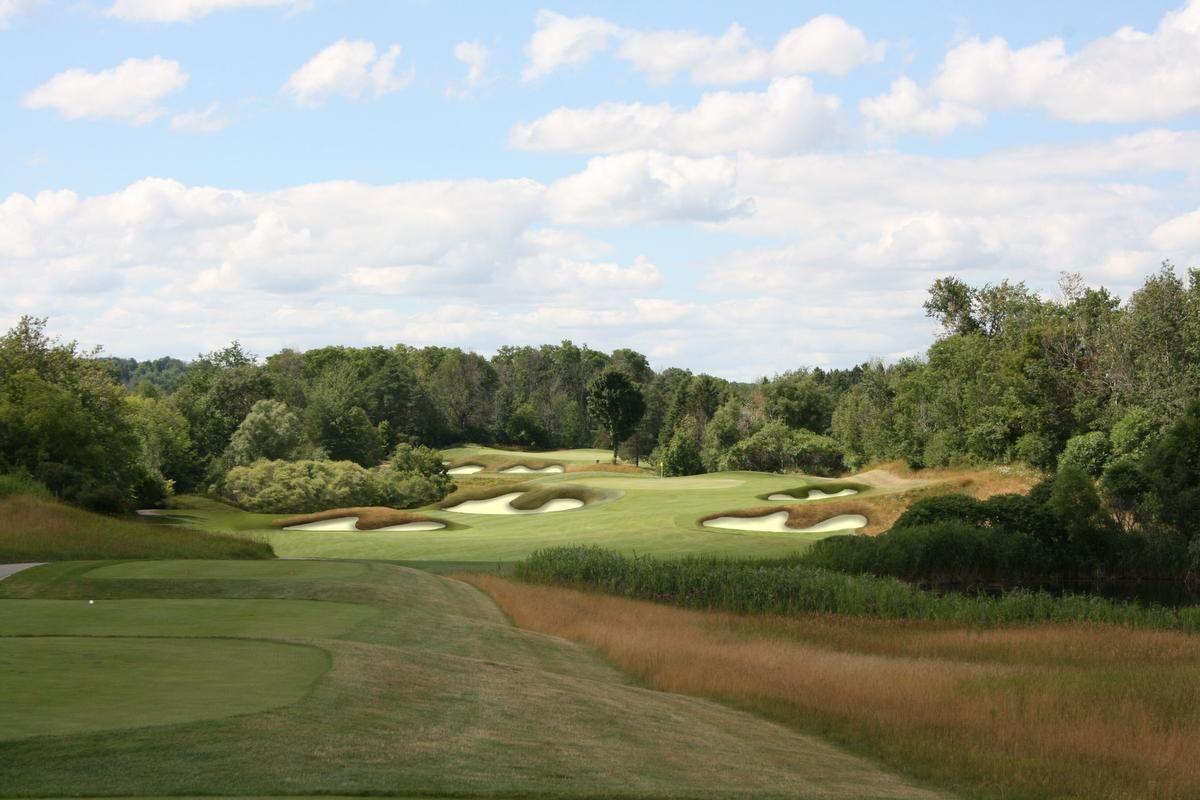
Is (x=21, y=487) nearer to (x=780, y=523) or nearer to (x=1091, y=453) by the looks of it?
(x=780, y=523)

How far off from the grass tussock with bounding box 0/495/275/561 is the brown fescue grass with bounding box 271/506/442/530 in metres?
14.6

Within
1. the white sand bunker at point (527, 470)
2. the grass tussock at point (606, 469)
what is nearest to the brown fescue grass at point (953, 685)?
the grass tussock at point (606, 469)

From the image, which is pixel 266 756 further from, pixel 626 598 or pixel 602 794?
pixel 626 598

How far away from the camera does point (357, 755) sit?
30.9 ft

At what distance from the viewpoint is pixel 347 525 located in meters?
53.6

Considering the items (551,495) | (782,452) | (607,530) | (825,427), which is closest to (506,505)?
(551,495)

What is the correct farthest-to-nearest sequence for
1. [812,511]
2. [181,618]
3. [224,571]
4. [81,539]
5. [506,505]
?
[506,505], [812,511], [81,539], [224,571], [181,618]

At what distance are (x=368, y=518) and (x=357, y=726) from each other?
43.2 meters

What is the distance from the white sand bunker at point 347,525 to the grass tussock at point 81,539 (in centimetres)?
1487

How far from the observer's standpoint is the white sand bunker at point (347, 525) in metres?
52.1

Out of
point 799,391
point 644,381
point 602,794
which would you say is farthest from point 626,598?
point 644,381

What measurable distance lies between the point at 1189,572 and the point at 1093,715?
2804cm

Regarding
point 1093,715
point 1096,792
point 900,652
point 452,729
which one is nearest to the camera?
point 452,729

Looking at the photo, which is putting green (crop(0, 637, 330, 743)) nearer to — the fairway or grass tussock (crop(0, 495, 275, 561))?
grass tussock (crop(0, 495, 275, 561))
